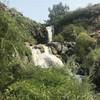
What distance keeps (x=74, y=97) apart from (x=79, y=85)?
0.66 m

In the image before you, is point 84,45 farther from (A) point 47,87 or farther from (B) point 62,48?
(A) point 47,87

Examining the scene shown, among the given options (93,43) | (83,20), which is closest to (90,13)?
(83,20)

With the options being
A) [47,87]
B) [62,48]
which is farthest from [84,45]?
[47,87]

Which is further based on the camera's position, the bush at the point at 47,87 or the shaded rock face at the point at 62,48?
the shaded rock face at the point at 62,48

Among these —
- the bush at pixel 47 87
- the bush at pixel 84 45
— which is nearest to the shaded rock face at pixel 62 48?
the bush at pixel 84 45

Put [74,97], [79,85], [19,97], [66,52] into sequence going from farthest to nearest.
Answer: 1. [66,52]
2. [79,85]
3. [74,97]
4. [19,97]

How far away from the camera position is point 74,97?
29.7 feet

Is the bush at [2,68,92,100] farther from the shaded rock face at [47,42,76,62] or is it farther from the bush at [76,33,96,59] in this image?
Answer: the bush at [76,33,96,59]

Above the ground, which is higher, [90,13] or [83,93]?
[90,13]

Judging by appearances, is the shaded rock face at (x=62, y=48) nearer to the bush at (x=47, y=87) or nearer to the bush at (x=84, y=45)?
the bush at (x=84, y=45)

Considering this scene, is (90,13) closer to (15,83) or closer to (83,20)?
(83,20)

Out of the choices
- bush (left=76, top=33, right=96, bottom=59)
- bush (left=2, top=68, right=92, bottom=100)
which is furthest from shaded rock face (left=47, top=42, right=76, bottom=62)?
bush (left=2, top=68, right=92, bottom=100)

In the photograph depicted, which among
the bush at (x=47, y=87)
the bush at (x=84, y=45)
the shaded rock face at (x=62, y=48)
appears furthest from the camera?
the bush at (x=84, y=45)

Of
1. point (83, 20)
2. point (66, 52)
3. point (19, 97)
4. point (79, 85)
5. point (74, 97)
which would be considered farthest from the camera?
point (83, 20)
